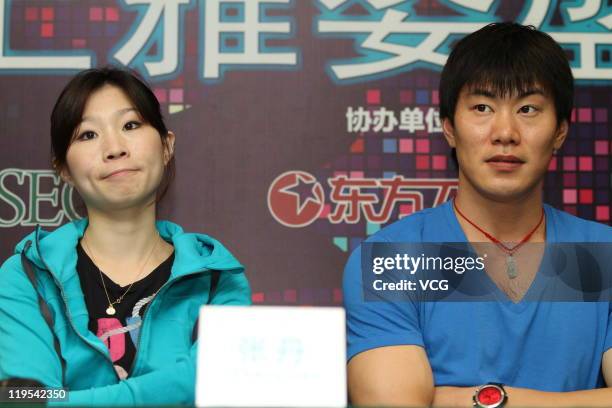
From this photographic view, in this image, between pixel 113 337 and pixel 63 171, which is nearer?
pixel 113 337

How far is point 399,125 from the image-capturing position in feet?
7.74

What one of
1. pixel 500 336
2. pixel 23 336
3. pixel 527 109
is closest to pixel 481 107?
pixel 527 109

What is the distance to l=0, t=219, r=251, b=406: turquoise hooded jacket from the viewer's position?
5.75 ft

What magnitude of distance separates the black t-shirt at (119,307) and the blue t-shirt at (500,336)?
497 mm

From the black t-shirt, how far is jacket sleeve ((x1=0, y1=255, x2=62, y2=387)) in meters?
0.12

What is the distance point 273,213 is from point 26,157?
0.73 metres

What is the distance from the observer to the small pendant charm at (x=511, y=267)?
195cm

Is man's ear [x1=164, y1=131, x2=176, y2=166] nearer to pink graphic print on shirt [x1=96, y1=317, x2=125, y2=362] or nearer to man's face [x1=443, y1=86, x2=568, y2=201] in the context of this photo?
pink graphic print on shirt [x1=96, y1=317, x2=125, y2=362]

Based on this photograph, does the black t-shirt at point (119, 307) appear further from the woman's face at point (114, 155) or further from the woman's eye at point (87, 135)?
the woman's eye at point (87, 135)

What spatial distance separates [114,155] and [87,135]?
0.11m

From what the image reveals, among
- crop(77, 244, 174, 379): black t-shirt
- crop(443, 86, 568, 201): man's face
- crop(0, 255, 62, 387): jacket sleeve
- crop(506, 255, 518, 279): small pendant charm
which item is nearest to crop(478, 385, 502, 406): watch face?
crop(506, 255, 518, 279): small pendant charm

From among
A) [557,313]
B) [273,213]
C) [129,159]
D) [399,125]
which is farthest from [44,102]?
[557,313]

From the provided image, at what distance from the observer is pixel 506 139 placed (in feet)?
6.24

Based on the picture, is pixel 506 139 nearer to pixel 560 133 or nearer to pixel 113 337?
pixel 560 133
